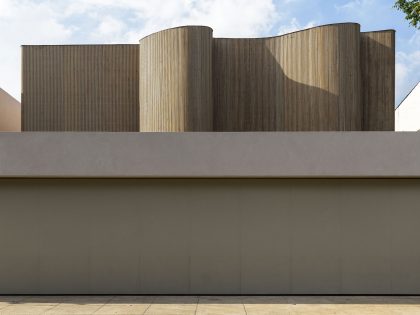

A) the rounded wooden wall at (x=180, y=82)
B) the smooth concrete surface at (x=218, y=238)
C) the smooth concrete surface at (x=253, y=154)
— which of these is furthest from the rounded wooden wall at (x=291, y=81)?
the smooth concrete surface at (x=218, y=238)

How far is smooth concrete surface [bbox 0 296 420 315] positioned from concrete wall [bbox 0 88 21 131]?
8.21 m

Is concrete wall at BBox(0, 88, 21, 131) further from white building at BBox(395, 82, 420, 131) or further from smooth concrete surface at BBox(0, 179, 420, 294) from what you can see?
white building at BBox(395, 82, 420, 131)

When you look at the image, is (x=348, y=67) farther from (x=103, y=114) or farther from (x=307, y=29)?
(x=103, y=114)

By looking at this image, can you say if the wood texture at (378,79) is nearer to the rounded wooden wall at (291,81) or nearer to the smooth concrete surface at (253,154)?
the rounded wooden wall at (291,81)

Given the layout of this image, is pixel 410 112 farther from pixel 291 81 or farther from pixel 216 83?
pixel 216 83

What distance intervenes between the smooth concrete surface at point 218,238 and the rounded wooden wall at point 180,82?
323 cm

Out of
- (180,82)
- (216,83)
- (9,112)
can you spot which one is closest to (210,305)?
(180,82)

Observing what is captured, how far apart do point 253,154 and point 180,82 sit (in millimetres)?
4117

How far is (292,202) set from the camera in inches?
333

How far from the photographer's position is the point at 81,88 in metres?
12.8

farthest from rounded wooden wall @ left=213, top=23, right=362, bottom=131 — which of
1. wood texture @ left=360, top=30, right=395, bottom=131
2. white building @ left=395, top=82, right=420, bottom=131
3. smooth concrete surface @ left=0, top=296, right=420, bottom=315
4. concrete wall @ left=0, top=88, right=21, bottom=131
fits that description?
white building @ left=395, top=82, right=420, bottom=131

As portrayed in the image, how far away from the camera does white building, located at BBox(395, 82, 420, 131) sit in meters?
23.5

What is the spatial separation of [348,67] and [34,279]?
9.20 meters

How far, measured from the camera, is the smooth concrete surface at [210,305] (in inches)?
287
